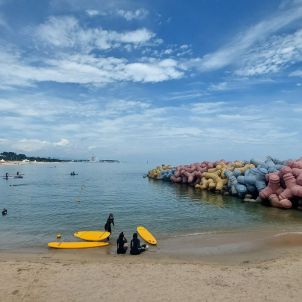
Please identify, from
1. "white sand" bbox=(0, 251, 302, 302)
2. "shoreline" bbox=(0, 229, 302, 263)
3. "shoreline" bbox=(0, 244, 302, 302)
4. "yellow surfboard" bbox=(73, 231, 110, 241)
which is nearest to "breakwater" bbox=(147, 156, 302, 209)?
"shoreline" bbox=(0, 229, 302, 263)

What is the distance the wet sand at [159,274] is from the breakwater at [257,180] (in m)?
13.0

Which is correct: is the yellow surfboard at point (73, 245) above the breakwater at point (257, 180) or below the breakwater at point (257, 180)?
below

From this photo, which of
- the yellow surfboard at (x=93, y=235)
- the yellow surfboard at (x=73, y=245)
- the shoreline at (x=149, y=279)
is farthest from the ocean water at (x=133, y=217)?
the shoreline at (x=149, y=279)

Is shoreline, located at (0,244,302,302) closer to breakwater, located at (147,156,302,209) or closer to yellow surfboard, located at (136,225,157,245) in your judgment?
yellow surfboard, located at (136,225,157,245)

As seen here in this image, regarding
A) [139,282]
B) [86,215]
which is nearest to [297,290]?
[139,282]

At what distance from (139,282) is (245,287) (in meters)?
3.41

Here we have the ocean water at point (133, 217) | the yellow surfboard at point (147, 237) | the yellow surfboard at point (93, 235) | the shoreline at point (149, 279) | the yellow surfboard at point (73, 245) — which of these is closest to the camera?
the shoreline at point (149, 279)

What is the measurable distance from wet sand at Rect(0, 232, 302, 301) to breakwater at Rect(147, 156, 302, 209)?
13.0m

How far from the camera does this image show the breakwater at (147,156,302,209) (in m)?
30.6

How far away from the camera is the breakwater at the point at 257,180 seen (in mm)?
30625

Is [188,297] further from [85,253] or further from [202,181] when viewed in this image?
[202,181]

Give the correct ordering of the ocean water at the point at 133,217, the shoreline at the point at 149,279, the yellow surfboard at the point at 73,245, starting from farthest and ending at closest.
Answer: the ocean water at the point at 133,217, the yellow surfboard at the point at 73,245, the shoreline at the point at 149,279

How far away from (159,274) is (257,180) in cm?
2508

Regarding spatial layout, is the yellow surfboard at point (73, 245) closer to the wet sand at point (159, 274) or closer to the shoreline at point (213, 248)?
the shoreline at point (213, 248)
